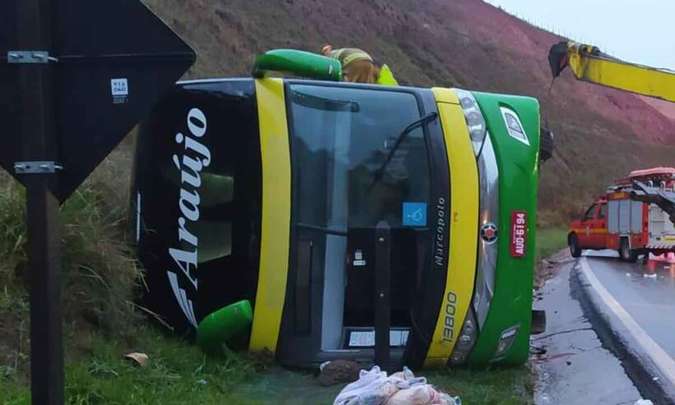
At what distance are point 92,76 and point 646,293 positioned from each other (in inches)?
496

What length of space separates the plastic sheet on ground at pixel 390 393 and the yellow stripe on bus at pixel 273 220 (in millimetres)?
1293

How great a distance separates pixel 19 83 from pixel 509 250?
3914 mm

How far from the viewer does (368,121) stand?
6152 millimetres

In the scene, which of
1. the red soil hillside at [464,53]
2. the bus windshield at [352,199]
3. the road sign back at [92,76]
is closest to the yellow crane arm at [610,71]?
the red soil hillside at [464,53]

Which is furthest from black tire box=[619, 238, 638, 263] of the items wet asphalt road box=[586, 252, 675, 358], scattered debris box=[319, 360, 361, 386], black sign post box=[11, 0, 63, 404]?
black sign post box=[11, 0, 63, 404]

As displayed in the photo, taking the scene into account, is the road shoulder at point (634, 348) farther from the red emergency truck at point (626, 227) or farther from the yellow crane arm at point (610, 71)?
the red emergency truck at point (626, 227)

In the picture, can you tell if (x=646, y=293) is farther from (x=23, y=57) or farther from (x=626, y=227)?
(x=23, y=57)

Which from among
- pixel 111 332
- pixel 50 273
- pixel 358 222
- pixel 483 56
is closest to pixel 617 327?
pixel 358 222

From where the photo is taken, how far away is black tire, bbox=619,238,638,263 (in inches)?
955

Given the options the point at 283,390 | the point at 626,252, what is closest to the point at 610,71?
the point at 626,252

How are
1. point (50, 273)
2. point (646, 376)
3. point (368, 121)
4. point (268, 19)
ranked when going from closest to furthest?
1. point (50, 273)
2. point (368, 121)
3. point (646, 376)
4. point (268, 19)

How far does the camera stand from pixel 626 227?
20.5 m

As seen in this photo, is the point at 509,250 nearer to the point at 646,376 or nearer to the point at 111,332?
the point at 646,376

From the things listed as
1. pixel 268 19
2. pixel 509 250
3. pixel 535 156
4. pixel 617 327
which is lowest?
pixel 617 327
